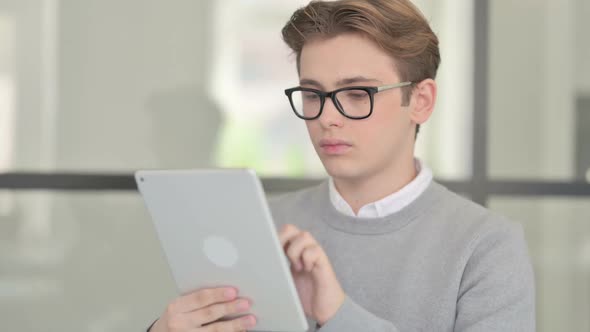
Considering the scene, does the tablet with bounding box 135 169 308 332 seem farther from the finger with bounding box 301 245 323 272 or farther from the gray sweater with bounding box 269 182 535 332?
the gray sweater with bounding box 269 182 535 332

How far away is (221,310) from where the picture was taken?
1473 millimetres

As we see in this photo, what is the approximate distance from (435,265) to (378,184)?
229mm

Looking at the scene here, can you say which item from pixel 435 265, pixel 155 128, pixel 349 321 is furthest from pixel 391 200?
pixel 155 128

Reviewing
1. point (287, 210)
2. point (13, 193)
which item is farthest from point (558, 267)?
point (13, 193)

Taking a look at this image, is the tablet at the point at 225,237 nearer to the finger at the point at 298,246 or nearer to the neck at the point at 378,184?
the finger at the point at 298,246

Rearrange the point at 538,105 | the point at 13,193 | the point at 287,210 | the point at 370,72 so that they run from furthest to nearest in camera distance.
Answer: the point at 538,105
the point at 13,193
the point at 287,210
the point at 370,72

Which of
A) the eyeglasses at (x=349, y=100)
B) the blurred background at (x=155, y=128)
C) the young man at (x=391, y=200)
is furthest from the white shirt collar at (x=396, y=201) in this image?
the blurred background at (x=155, y=128)

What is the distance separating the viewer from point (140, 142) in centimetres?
278

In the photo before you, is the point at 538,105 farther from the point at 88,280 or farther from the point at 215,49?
the point at 88,280

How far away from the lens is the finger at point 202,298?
148cm

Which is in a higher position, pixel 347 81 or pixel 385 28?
pixel 385 28

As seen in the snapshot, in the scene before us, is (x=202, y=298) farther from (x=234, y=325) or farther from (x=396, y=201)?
(x=396, y=201)

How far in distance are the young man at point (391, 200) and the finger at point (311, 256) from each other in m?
0.10

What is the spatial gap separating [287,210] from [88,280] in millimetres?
1019
